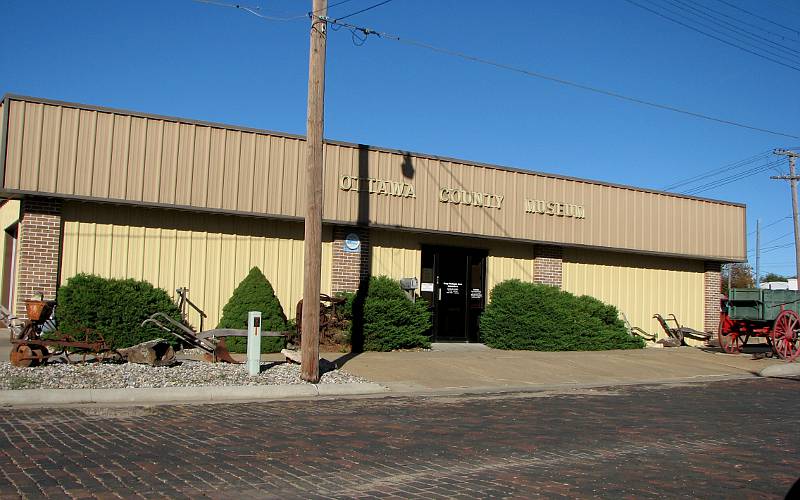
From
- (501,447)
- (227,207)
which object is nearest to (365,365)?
(227,207)

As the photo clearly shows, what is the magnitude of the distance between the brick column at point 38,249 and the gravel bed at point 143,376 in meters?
2.52

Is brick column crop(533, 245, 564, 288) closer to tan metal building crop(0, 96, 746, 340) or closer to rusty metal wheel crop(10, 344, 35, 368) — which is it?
tan metal building crop(0, 96, 746, 340)

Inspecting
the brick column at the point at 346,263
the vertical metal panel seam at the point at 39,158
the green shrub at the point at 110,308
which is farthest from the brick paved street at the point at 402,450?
the vertical metal panel seam at the point at 39,158

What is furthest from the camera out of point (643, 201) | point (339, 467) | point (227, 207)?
point (643, 201)

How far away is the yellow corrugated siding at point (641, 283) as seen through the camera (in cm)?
2338

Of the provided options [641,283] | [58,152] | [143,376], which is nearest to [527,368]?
[143,376]

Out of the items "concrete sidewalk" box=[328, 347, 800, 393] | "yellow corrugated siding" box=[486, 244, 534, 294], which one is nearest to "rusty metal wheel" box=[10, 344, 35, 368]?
"concrete sidewalk" box=[328, 347, 800, 393]

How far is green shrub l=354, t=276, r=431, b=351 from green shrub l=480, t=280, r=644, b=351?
2.48 meters

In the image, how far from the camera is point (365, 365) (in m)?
16.0

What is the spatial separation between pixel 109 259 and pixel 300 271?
4.41m

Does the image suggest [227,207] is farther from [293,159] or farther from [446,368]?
[446,368]

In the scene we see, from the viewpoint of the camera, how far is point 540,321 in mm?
20453

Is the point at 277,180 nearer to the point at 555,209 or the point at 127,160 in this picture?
the point at 127,160

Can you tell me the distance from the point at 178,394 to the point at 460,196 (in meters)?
10.5
